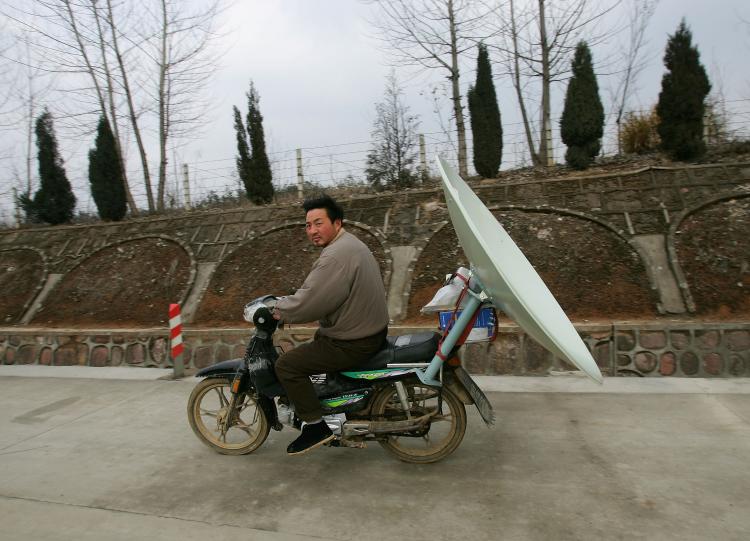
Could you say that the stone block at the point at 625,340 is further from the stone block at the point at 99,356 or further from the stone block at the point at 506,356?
the stone block at the point at 99,356

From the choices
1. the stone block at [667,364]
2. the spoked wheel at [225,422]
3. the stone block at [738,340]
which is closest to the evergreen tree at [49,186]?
the spoked wheel at [225,422]

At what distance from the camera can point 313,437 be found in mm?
3352

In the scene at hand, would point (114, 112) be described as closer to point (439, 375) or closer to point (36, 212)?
point (36, 212)

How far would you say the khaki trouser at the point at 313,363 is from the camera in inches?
128

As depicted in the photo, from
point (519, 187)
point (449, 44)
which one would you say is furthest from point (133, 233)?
point (449, 44)

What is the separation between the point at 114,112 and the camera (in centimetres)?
1409

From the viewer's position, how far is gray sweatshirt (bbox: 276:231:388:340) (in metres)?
3.14

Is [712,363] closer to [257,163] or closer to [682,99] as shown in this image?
[682,99]

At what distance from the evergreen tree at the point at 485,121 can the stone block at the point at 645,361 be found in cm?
665

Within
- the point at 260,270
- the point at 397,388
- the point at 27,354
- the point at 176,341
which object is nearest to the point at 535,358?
the point at 397,388

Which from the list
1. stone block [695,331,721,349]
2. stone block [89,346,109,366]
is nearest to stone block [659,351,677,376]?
stone block [695,331,721,349]

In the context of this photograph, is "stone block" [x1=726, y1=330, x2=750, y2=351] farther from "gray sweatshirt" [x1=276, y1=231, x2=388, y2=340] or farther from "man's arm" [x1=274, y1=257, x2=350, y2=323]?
"man's arm" [x1=274, y1=257, x2=350, y2=323]

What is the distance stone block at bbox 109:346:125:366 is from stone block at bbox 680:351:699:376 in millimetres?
6856

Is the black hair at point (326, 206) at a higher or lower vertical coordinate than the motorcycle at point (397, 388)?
higher
